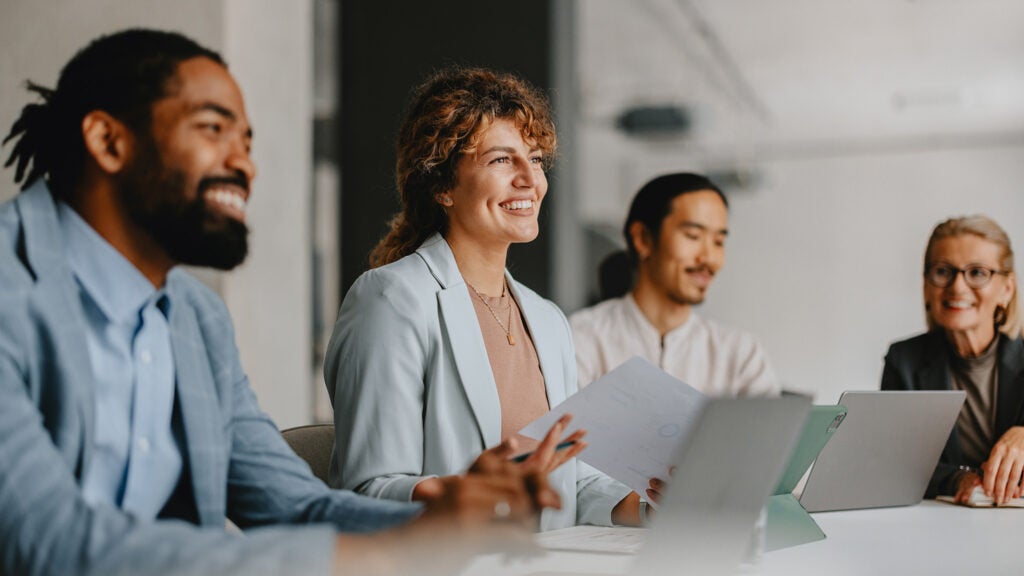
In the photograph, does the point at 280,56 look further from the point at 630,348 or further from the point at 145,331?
the point at 145,331

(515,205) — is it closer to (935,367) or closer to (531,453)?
(531,453)

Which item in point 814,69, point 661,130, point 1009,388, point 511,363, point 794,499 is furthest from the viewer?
point 661,130

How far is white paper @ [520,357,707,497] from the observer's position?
144 cm

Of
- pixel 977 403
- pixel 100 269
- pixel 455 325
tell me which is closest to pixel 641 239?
pixel 977 403

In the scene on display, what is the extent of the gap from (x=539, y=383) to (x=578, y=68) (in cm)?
657

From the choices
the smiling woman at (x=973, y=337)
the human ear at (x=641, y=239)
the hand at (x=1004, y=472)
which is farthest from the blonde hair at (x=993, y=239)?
the human ear at (x=641, y=239)

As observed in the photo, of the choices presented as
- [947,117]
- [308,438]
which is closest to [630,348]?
[308,438]

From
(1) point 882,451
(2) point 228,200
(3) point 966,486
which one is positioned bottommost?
(3) point 966,486

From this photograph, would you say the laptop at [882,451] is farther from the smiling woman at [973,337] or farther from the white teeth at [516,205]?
the white teeth at [516,205]

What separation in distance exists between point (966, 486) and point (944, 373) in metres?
0.45

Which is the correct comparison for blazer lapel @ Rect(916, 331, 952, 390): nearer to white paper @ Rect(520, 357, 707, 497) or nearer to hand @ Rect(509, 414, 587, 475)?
white paper @ Rect(520, 357, 707, 497)

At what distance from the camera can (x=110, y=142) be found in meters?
1.25

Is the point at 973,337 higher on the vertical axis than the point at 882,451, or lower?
higher

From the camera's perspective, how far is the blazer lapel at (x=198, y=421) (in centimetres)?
133
